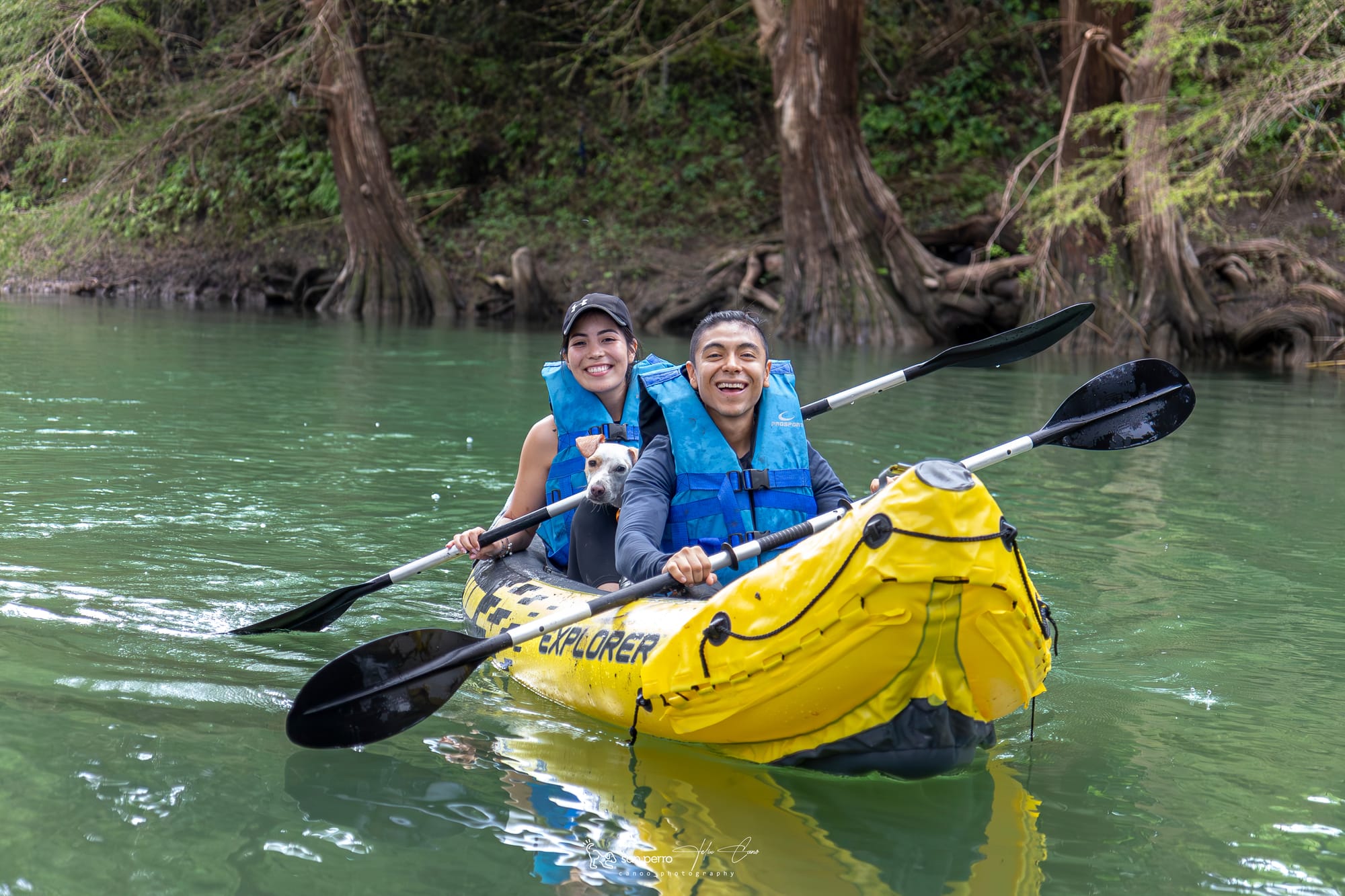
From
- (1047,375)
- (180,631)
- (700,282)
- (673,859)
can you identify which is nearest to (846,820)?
(673,859)

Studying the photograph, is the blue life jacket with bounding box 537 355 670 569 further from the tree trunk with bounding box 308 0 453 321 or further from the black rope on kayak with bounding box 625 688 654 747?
the tree trunk with bounding box 308 0 453 321

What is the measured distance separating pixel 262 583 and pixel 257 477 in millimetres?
1962

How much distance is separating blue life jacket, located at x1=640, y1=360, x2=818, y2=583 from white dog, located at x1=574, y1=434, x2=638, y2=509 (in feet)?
0.87

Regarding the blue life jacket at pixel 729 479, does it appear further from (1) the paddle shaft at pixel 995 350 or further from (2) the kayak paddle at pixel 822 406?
(1) the paddle shaft at pixel 995 350

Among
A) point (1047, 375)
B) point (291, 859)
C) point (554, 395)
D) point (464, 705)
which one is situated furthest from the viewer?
point (1047, 375)

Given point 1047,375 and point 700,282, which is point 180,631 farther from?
point 700,282

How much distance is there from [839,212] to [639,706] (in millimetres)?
12381

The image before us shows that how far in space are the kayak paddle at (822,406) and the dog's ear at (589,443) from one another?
0.52 feet

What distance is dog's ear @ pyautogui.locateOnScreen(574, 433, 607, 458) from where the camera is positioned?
4.27m

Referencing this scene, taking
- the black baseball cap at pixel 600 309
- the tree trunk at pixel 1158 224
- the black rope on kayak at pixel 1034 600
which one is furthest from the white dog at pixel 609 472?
the tree trunk at pixel 1158 224

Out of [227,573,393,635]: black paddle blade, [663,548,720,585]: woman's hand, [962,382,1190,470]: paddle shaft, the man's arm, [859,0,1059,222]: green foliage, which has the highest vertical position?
[859,0,1059,222]: green foliage

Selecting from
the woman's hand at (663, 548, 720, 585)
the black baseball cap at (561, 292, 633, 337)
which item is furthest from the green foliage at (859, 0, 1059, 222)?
the woman's hand at (663, 548, 720, 585)

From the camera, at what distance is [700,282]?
57.5 feet

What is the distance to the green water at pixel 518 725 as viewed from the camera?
103 inches
